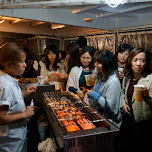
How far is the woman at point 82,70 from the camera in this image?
3.24 meters

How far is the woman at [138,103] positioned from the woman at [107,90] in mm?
155

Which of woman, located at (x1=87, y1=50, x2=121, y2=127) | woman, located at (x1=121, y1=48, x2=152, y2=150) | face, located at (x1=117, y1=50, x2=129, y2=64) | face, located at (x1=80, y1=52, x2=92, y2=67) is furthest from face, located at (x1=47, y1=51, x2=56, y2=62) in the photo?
woman, located at (x1=121, y1=48, x2=152, y2=150)

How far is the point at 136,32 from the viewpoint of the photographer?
4734mm

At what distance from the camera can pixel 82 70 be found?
11.1 ft

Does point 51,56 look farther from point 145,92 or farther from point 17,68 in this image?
point 145,92

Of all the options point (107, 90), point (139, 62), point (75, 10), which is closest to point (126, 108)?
point (107, 90)

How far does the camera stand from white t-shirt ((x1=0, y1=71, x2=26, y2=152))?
5.20 ft

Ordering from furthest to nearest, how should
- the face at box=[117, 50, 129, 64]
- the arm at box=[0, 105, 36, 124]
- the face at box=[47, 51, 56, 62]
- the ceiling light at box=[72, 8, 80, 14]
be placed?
the ceiling light at box=[72, 8, 80, 14] → the face at box=[47, 51, 56, 62] → the face at box=[117, 50, 129, 64] → the arm at box=[0, 105, 36, 124]

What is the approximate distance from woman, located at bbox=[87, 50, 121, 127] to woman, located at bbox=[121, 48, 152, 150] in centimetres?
16

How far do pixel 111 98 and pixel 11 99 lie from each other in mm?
1395

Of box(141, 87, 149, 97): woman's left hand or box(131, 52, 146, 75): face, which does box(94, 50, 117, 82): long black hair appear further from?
box(141, 87, 149, 97): woman's left hand

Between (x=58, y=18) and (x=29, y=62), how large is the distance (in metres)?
3.09

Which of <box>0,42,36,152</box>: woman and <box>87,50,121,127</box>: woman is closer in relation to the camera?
<box>0,42,36,152</box>: woman

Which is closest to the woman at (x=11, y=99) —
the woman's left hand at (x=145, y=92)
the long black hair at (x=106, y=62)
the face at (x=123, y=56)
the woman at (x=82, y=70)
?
the long black hair at (x=106, y=62)
